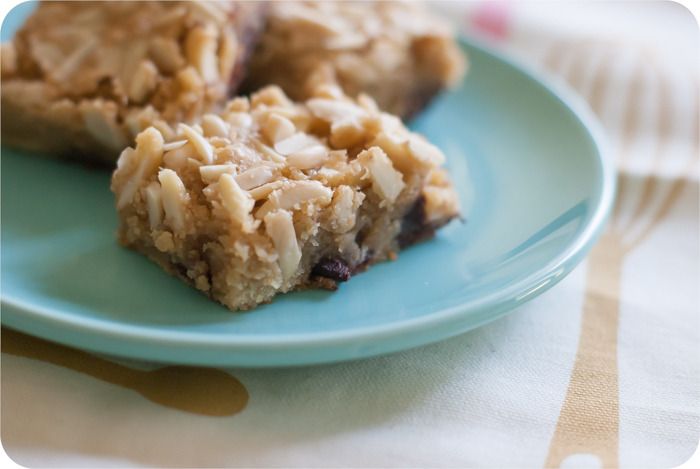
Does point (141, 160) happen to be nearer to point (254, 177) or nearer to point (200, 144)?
point (200, 144)

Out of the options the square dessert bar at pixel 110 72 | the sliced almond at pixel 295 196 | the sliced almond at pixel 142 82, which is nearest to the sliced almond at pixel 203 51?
the square dessert bar at pixel 110 72

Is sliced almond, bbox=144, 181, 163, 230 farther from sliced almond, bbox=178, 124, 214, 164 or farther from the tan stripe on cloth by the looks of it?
the tan stripe on cloth

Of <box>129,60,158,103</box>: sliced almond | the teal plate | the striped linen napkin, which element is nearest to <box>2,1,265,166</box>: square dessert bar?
<box>129,60,158,103</box>: sliced almond

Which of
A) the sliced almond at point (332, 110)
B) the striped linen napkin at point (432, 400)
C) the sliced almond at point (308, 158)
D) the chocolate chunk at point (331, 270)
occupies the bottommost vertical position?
the striped linen napkin at point (432, 400)

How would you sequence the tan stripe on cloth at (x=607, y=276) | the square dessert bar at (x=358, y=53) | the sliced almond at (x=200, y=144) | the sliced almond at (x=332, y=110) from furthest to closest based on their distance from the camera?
the square dessert bar at (x=358, y=53), the sliced almond at (x=332, y=110), the sliced almond at (x=200, y=144), the tan stripe on cloth at (x=607, y=276)

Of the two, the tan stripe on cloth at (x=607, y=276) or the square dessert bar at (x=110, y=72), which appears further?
the square dessert bar at (x=110, y=72)

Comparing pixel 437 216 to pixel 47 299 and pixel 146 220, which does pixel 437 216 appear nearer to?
pixel 146 220

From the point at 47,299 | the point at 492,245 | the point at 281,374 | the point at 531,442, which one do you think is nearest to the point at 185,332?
the point at 281,374

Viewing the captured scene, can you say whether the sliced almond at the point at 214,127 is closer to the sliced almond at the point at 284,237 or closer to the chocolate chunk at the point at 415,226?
the sliced almond at the point at 284,237
